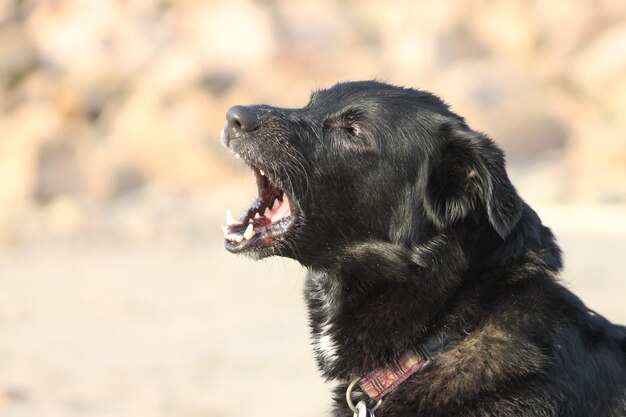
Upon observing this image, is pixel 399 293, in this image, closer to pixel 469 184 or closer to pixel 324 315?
pixel 324 315

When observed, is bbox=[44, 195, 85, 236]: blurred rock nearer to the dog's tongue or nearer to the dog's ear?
the dog's tongue

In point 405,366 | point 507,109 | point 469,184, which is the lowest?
point 405,366

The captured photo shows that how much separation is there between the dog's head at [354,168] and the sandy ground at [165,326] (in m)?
3.41

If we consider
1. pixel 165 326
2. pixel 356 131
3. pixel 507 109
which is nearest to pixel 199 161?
pixel 507 109

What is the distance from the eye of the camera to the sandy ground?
25.8ft

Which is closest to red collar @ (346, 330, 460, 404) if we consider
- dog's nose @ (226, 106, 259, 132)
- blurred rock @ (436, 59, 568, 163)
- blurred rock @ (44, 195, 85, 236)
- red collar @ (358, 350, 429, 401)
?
red collar @ (358, 350, 429, 401)

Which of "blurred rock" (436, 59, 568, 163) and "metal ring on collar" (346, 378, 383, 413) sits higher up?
"blurred rock" (436, 59, 568, 163)

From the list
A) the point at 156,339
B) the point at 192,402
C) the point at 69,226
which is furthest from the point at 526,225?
the point at 69,226

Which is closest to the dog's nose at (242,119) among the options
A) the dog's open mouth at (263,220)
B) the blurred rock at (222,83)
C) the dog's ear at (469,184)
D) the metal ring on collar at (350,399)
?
the dog's open mouth at (263,220)

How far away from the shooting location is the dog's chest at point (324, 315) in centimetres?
411

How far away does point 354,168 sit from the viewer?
164 inches

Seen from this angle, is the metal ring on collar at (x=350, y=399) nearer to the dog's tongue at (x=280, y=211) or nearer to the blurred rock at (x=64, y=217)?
the dog's tongue at (x=280, y=211)

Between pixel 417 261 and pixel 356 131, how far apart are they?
0.61 meters

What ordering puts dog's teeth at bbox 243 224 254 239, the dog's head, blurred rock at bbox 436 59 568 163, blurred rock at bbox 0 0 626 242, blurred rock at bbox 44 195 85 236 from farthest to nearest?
blurred rock at bbox 436 59 568 163
blurred rock at bbox 0 0 626 242
blurred rock at bbox 44 195 85 236
dog's teeth at bbox 243 224 254 239
the dog's head
